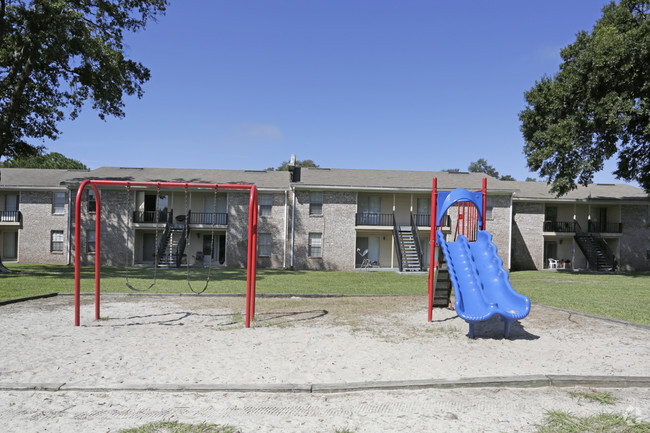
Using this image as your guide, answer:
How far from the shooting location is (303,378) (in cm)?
553

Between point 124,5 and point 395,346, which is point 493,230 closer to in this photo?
point 395,346

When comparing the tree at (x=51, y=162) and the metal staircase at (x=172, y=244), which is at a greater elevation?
the tree at (x=51, y=162)

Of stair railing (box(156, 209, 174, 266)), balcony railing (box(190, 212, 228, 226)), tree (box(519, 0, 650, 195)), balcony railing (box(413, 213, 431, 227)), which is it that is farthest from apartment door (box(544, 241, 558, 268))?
stair railing (box(156, 209, 174, 266))

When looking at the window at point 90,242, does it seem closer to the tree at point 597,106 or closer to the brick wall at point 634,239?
the tree at point 597,106

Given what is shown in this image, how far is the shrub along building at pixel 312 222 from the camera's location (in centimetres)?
2683

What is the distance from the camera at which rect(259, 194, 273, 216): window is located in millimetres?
27156

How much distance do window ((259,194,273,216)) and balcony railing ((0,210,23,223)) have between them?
16630mm

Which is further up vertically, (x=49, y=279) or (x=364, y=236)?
(x=364, y=236)

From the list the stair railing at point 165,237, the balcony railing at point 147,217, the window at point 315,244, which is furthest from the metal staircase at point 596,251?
the balcony railing at point 147,217

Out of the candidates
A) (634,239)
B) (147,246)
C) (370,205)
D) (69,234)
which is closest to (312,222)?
(370,205)

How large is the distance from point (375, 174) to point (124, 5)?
1896cm

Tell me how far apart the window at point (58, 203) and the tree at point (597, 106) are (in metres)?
30.8

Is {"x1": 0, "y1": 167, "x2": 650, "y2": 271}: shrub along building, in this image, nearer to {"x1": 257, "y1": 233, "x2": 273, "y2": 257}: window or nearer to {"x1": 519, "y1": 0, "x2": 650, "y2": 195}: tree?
{"x1": 257, "y1": 233, "x2": 273, "y2": 257}: window

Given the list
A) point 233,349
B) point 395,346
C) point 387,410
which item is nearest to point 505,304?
point 395,346
